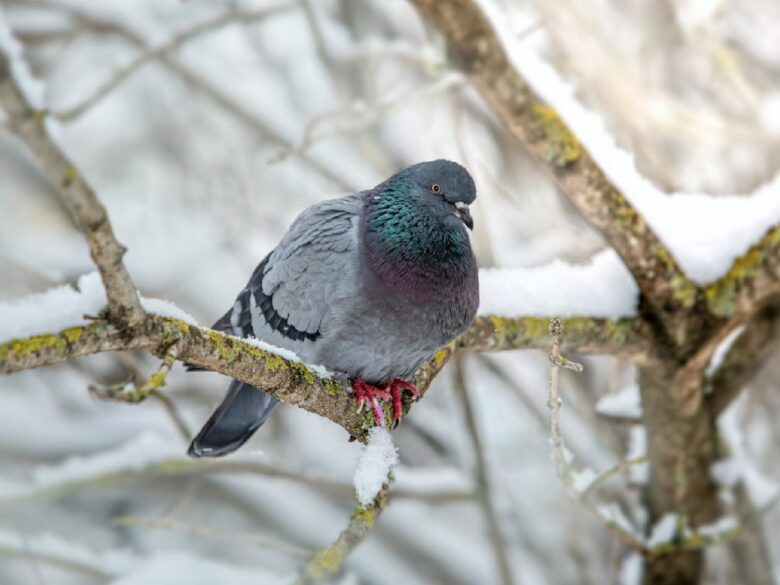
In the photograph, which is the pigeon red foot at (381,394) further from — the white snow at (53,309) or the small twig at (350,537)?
the white snow at (53,309)

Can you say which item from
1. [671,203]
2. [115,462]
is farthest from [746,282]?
[115,462]

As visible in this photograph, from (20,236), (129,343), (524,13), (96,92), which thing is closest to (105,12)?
(20,236)

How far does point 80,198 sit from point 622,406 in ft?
14.0

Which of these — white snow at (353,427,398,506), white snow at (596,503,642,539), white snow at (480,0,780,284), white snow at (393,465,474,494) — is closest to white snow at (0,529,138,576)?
white snow at (393,465,474,494)

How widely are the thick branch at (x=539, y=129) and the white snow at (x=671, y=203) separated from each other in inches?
3.4

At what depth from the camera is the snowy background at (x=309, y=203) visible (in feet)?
23.5

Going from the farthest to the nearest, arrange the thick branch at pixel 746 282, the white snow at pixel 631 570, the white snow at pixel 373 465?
the white snow at pixel 631 570, the thick branch at pixel 746 282, the white snow at pixel 373 465

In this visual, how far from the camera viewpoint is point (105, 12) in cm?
826

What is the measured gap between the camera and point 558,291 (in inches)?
189

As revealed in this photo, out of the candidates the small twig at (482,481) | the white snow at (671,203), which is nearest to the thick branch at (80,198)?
the white snow at (671,203)

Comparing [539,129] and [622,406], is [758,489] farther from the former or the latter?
[539,129]

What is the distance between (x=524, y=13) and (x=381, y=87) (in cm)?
157

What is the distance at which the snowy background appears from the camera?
7152mm

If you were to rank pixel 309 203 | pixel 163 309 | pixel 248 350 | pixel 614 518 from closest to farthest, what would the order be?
pixel 163 309 < pixel 248 350 < pixel 614 518 < pixel 309 203
